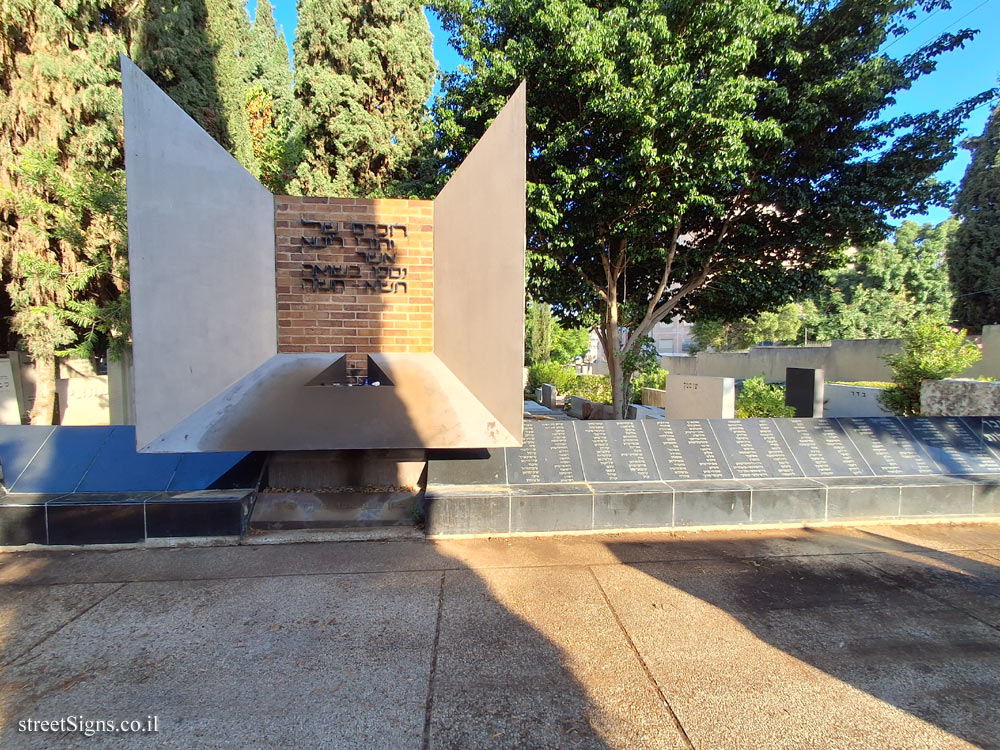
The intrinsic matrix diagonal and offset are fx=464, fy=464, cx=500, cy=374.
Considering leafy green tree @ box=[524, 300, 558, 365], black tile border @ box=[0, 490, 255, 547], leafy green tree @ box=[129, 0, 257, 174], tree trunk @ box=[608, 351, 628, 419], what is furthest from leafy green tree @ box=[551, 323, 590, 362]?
black tile border @ box=[0, 490, 255, 547]

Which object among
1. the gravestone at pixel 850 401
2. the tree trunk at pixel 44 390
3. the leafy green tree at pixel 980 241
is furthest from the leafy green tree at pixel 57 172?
the leafy green tree at pixel 980 241

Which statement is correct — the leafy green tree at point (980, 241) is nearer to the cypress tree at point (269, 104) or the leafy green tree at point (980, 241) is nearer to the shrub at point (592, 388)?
the shrub at point (592, 388)

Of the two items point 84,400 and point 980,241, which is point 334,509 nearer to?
point 84,400

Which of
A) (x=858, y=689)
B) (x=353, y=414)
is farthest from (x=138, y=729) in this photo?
(x=858, y=689)

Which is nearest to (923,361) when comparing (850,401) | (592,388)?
(850,401)

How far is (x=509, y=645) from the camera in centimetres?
296

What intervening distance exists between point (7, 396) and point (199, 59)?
7.26 m

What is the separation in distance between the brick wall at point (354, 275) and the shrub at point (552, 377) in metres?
13.7

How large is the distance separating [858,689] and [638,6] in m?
8.26

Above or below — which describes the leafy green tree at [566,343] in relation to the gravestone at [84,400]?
above

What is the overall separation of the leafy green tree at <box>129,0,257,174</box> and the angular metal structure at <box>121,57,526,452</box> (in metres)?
5.55

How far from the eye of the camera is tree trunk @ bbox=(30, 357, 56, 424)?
7.66 m

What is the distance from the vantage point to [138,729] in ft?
7.47

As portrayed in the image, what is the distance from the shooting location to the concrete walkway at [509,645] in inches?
91.0
